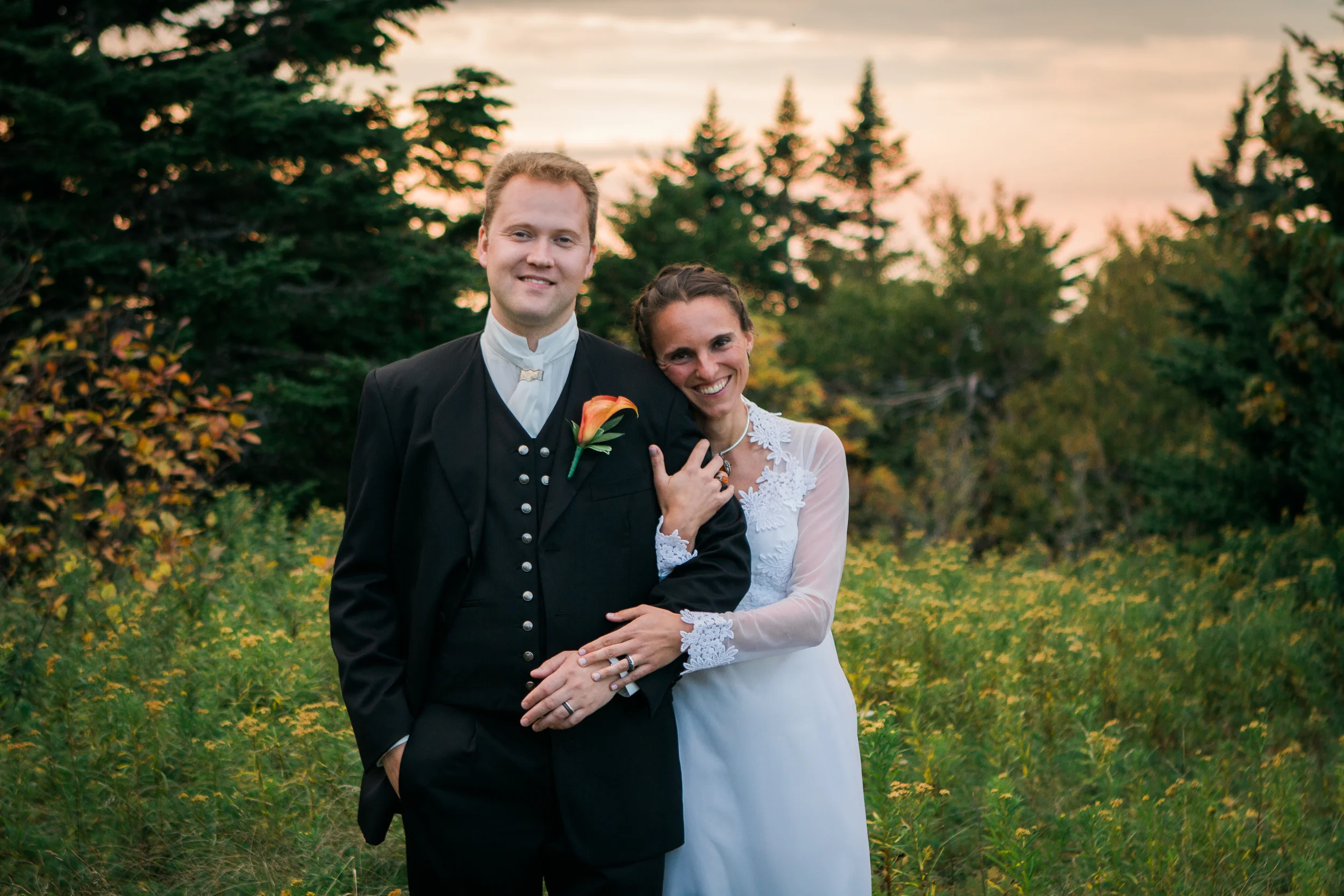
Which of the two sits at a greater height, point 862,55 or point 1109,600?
point 862,55

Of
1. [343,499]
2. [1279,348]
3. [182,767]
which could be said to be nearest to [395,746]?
[182,767]

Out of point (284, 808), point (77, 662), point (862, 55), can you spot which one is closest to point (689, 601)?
point (284, 808)

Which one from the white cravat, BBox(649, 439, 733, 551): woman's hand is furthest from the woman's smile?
the white cravat

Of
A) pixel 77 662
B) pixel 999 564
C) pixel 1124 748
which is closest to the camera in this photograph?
pixel 77 662

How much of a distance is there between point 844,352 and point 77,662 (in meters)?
24.7

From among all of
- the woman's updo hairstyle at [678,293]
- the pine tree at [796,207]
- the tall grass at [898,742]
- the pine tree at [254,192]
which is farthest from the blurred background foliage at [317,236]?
the pine tree at [796,207]

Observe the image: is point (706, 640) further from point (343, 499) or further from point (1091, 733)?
point (343, 499)

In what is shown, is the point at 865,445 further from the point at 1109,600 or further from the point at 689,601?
the point at 689,601

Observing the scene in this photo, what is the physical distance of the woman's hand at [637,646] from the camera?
86.3 inches

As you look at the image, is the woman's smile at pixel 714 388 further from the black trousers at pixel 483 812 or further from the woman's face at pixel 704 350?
the black trousers at pixel 483 812

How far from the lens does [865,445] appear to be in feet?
86.4

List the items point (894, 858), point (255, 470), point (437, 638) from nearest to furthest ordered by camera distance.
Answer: point (437, 638)
point (894, 858)
point (255, 470)

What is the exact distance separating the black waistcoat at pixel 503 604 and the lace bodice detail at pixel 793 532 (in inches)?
22.8

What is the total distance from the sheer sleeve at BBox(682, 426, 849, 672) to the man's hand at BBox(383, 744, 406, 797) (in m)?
0.67
